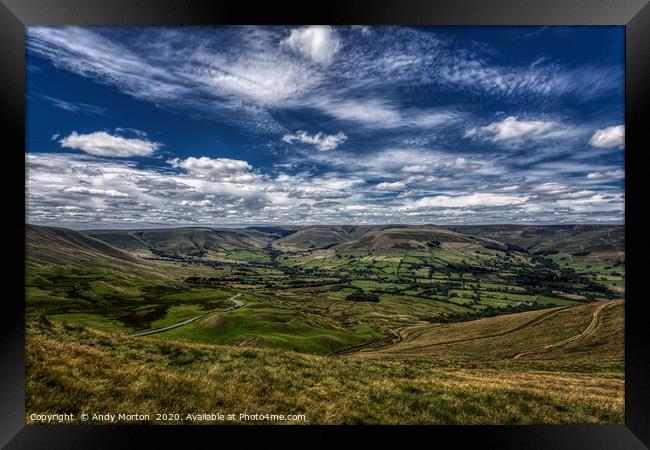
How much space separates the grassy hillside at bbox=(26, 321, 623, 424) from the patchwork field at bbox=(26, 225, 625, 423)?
32mm

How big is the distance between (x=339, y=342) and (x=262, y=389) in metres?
47.1

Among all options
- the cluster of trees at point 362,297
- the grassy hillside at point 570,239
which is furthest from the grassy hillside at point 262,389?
the grassy hillside at point 570,239

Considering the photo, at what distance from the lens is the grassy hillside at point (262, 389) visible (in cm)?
557

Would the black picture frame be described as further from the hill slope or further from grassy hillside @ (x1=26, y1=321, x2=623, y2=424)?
the hill slope

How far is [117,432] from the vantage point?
5090mm

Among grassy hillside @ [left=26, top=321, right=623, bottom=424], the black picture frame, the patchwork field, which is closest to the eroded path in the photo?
the patchwork field

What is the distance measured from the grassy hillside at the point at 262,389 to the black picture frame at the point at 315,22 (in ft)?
1.39

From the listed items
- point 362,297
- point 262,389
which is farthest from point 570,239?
point 262,389

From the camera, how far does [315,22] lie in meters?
5.25
